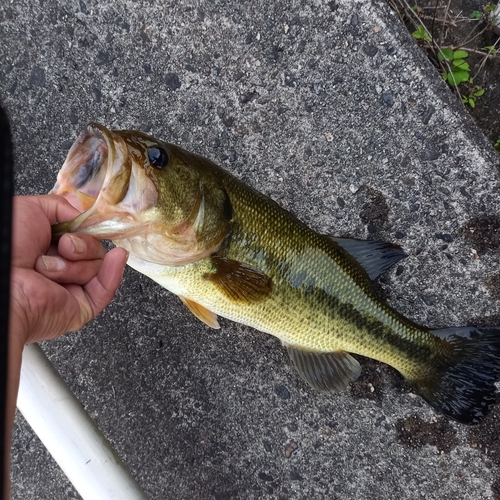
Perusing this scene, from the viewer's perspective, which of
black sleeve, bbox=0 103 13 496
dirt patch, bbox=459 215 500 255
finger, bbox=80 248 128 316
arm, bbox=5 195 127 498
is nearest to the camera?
black sleeve, bbox=0 103 13 496

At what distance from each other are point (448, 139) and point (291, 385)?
5.10 feet

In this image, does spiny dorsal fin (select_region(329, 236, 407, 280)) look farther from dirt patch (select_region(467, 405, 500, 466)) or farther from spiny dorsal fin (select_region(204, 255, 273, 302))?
dirt patch (select_region(467, 405, 500, 466))

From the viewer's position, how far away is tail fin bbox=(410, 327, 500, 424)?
6.89 feet

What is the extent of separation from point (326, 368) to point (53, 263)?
1378mm

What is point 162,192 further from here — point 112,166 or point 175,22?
point 175,22

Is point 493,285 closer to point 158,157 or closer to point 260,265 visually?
point 260,265

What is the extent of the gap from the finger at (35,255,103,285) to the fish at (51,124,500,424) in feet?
0.32

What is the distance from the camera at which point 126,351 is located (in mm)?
2494

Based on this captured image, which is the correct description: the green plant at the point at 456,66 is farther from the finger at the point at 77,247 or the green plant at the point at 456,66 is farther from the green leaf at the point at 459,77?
the finger at the point at 77,247

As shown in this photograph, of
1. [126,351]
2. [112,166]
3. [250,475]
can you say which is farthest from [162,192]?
[250,475]

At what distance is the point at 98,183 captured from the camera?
1671mm

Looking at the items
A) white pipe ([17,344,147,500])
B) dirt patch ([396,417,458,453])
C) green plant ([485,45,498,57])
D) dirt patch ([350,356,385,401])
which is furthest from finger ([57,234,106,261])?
green plant ([485,45,498,57])

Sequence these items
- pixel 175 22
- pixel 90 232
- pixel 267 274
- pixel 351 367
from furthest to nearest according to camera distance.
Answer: pixel 175 22 → pixel 351 367 → pixel 267 274 → pixel 90 232

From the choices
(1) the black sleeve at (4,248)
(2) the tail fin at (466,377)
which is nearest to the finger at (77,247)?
(1) the black sleeve at (4,248)
